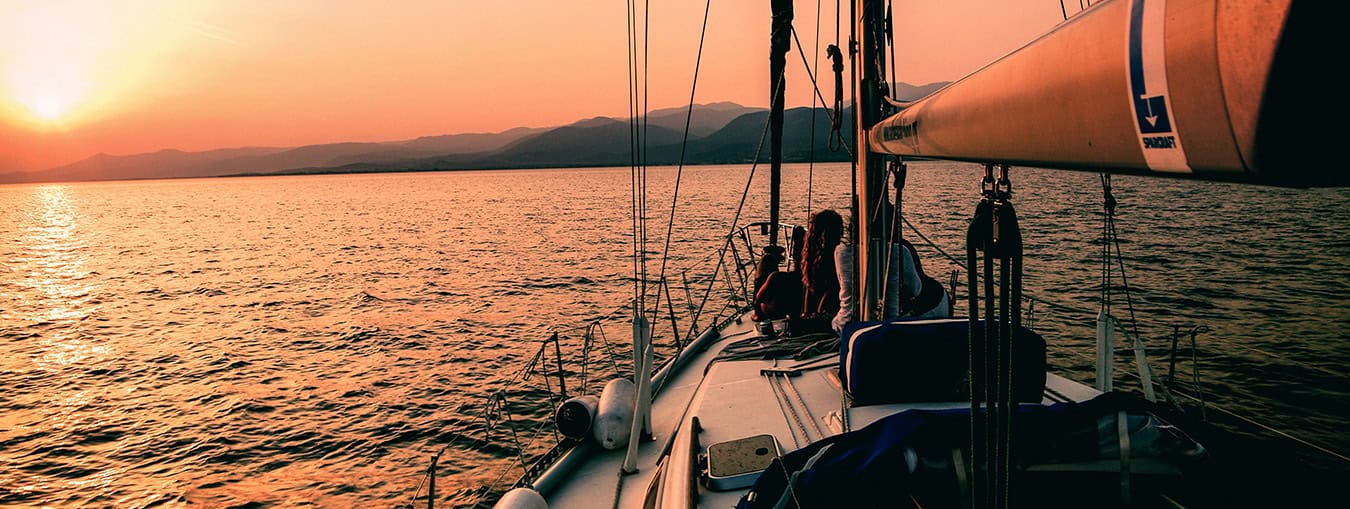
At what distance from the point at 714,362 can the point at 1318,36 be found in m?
7.35

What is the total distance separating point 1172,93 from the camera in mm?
1053

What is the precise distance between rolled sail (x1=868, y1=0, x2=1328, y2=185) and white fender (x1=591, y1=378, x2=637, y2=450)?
16.6 feet

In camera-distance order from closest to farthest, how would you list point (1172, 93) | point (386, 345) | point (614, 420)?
point (1172, 93)
point (614, 420)
point (386, 345)

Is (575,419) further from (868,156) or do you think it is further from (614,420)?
(868,156)

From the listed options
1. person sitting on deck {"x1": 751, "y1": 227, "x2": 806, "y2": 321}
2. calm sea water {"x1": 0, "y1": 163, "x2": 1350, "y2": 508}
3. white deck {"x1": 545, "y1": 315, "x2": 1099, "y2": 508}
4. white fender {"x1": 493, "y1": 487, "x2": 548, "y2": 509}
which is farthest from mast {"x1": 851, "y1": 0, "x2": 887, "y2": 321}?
calm sea water {"x1": 0, "y1": 163, "x2": 1350, "y2": 508}

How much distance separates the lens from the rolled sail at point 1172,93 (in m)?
0.87

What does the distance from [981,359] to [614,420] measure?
311 cm

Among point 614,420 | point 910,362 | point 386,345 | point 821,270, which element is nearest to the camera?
point 910,362

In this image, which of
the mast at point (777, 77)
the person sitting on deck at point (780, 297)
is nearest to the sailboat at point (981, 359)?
the person sitting on deck at point (780, 297)

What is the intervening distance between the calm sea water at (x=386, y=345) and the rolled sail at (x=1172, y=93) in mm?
Result: 8364

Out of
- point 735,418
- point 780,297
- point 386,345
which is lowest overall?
point 386,345

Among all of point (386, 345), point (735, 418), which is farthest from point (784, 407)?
point (386, 345)

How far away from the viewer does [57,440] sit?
1228cm

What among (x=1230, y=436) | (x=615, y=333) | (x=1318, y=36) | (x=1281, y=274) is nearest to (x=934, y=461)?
(x=1230, y=436)
